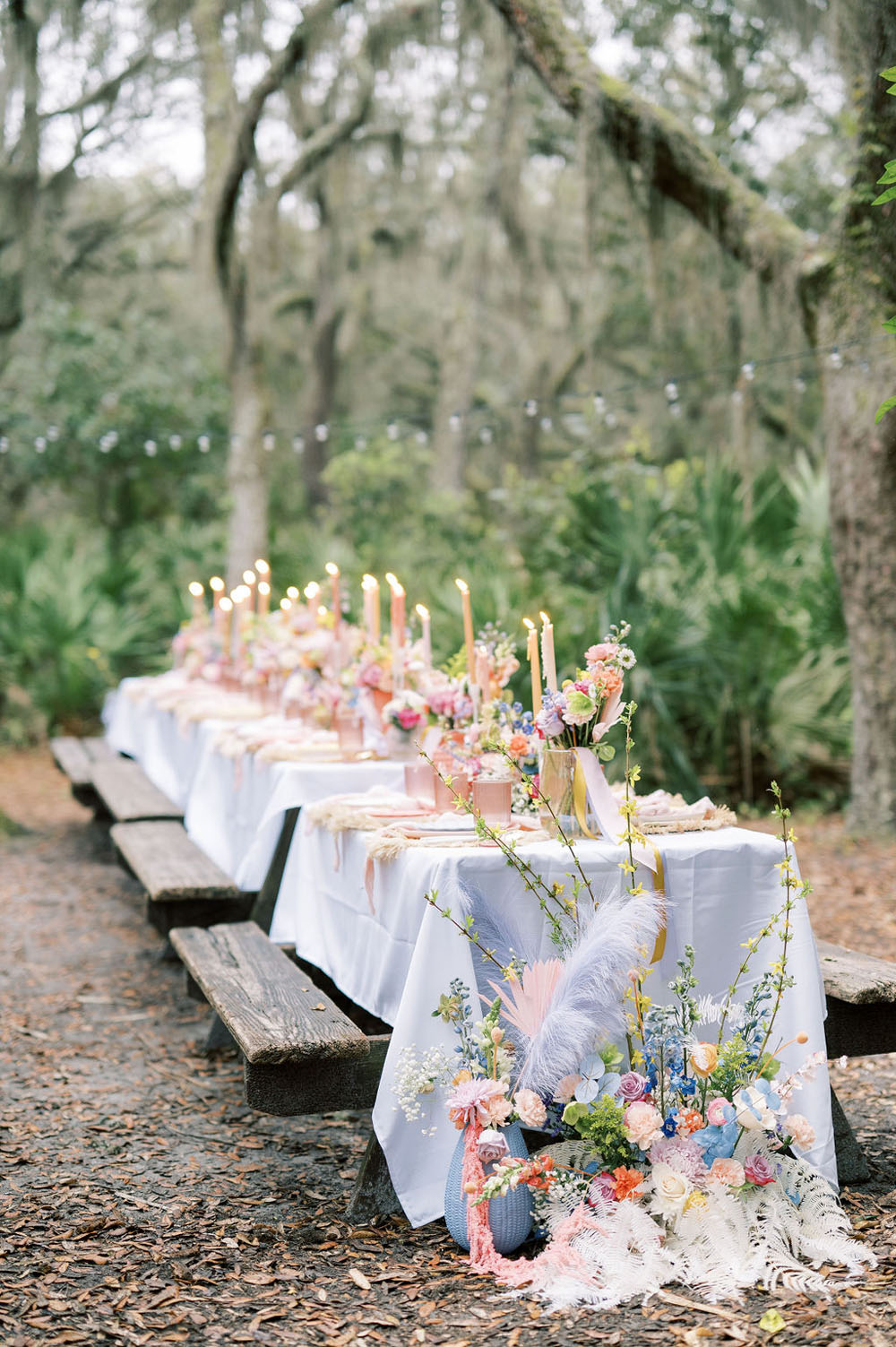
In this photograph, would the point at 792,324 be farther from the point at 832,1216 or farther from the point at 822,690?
the point at 832,1216

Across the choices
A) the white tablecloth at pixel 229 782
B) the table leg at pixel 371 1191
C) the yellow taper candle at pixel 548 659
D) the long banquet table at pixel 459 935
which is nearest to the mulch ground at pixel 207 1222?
the table leg at pixel 371 1191

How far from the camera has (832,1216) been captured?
10.6 feet

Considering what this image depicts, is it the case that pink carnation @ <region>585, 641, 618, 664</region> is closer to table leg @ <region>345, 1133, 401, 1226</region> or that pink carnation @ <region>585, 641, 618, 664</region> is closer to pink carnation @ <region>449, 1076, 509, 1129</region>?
pink carnation @ <region>449, 1076, 509, 1129</region>

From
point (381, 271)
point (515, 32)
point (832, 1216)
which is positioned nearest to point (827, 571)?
point (515, 32)

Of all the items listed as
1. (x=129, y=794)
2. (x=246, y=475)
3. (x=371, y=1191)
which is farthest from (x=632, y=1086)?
(x=246, y=475)

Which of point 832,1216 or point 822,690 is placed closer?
point 832,1216

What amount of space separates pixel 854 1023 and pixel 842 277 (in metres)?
5.41

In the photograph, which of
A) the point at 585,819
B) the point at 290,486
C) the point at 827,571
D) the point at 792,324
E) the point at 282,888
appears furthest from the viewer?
the point at 290,486

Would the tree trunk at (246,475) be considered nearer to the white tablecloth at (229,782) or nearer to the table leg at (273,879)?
the white tablecloth at (229,782)

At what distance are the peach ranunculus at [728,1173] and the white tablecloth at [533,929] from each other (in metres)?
0.29

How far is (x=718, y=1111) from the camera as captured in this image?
125 inches

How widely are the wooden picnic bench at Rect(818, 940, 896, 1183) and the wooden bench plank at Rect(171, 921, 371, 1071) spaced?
1.27 metres

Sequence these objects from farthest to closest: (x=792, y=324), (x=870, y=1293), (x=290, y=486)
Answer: (x=290, y=486) → (x=792, y=324) → (x=870, y=1293)

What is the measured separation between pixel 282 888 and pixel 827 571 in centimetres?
567
